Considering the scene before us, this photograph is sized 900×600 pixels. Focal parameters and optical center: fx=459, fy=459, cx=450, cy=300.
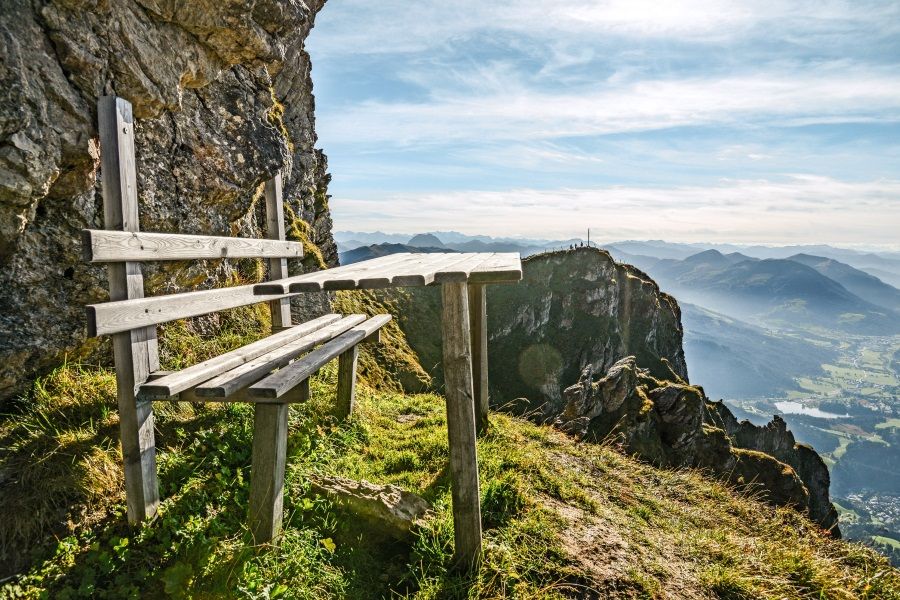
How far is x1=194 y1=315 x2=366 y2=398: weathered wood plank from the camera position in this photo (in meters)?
3.92

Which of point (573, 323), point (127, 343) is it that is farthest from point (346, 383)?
point (573, 323)

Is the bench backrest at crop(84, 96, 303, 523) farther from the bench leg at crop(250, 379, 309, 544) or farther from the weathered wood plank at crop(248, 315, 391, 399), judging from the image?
the weathered wood plank at crop(248, 315, 391, 399)

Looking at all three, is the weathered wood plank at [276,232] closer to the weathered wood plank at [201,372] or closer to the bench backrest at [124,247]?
the weathered wood plank at [201,372]

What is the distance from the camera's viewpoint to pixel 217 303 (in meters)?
5.52

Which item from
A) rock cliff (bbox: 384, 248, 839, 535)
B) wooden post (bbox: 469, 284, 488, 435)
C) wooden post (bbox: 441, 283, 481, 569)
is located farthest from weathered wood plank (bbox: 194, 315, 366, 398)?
rock cliff (bbox: 384, 248, 839, 535)

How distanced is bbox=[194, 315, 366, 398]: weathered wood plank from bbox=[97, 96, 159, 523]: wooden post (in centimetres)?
84

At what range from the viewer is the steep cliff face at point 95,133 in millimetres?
4391

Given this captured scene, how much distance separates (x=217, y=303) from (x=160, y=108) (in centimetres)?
251

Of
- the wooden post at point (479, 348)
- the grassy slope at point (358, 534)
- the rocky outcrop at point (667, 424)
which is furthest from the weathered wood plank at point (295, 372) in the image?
the rocky outcrop at point (667, 424)

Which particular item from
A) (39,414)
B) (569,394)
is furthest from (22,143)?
(569,394)

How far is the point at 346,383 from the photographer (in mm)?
7746

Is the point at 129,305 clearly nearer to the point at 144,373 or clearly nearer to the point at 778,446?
the point at 144,373

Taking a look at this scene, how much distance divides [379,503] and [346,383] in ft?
9.63

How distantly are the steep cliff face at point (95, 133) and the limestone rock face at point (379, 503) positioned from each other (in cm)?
348
